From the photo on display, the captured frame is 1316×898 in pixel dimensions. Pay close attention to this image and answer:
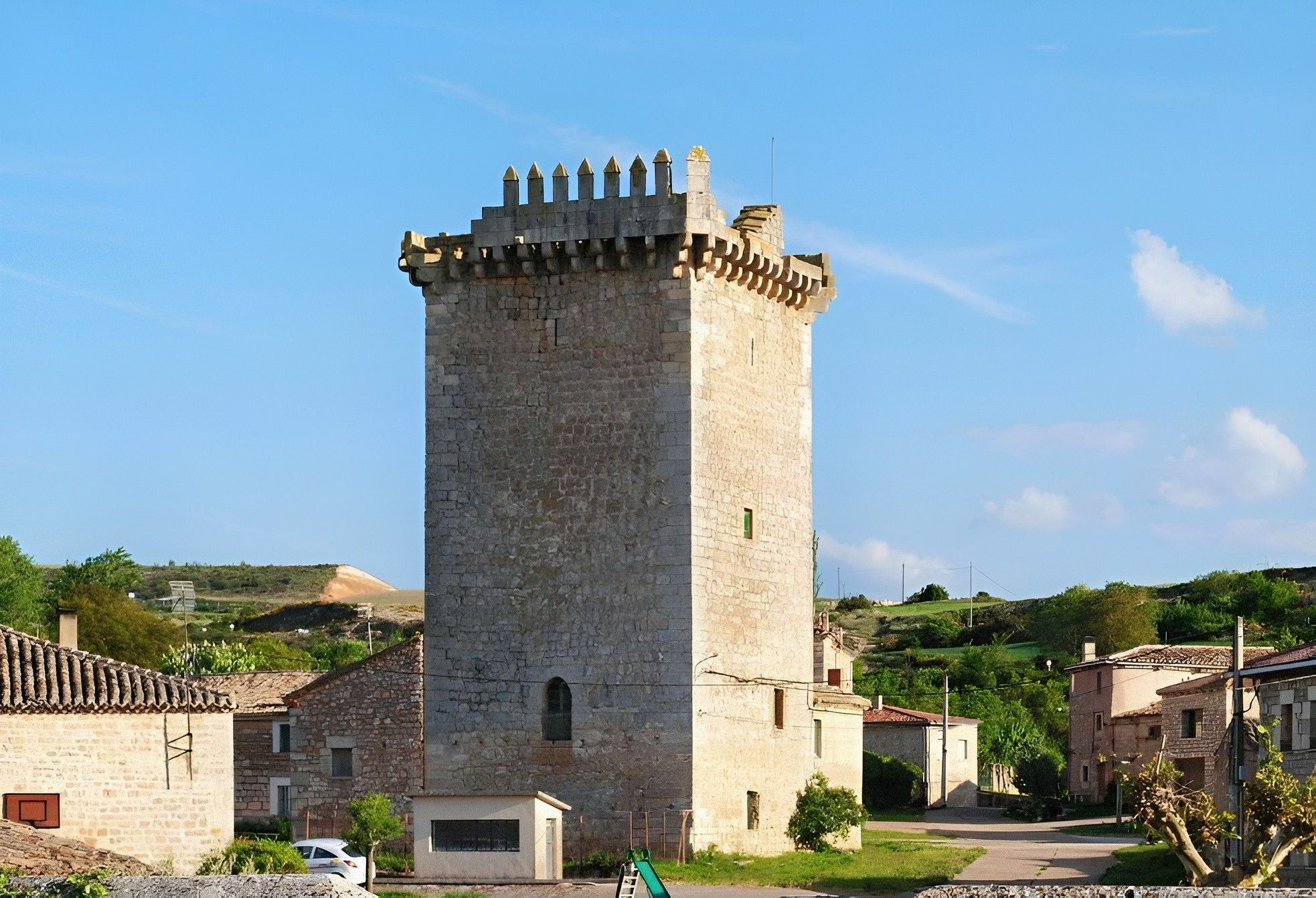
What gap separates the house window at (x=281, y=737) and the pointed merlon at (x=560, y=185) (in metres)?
14.6

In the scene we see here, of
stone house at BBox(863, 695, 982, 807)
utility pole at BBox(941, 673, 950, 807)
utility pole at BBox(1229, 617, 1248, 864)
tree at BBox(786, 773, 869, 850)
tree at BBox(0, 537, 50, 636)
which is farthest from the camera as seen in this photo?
tree at BBox(0, 537, 50, 636)

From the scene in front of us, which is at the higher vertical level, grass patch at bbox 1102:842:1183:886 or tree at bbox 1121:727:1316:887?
tree at bbox 1121:727:1316:887

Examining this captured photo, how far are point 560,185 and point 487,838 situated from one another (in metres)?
10.7

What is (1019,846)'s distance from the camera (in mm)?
38062

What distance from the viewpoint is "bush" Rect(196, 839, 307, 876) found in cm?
2583

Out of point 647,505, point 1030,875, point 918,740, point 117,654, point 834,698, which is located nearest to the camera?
point 1030,875

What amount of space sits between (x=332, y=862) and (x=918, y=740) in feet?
101

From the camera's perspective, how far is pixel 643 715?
3112 cm

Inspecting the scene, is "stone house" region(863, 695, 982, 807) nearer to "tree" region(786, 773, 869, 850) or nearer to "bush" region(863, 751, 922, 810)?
"bush" region(863, 751, 922, 810)

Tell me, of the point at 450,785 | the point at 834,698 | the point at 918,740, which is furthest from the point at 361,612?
the point at 450,785

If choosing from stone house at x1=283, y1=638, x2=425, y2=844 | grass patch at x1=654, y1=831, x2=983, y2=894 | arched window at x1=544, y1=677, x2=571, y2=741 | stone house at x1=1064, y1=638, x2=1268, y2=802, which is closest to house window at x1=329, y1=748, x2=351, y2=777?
stone house at x1=283, y1=638, x2=425, y2=844

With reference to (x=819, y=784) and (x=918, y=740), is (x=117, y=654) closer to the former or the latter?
(x=918, y=740)

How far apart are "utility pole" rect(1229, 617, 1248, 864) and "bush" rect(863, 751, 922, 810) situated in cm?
2801

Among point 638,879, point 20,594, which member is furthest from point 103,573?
point 638,879
